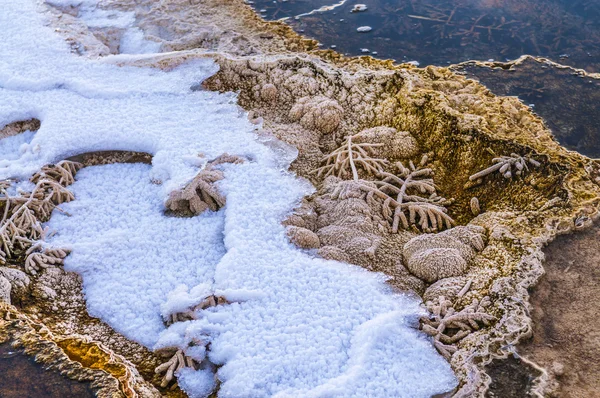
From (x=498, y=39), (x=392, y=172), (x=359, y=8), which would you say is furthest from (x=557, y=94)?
(x=359, y=8)

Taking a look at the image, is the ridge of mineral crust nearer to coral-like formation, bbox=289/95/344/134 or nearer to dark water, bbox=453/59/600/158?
coral-like formation, bbox=289/95/344/134

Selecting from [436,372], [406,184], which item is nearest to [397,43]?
[406,184]

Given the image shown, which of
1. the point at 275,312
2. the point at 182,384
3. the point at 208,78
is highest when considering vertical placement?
the point at 208,78

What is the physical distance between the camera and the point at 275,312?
3.90m

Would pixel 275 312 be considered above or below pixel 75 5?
below

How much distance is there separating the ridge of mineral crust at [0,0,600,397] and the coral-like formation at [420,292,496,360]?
14 mm

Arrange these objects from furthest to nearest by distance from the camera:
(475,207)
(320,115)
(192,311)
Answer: (320,115) < (475,207) < (192,311)

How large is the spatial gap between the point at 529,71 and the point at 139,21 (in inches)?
226

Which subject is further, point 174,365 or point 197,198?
point 197,198

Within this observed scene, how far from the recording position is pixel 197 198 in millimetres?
4887

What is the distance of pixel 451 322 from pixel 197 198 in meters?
2.55

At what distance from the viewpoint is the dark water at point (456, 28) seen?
7.12 m

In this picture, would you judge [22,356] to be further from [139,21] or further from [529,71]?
[529,71]

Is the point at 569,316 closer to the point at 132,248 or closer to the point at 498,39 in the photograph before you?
the point at 132,248
